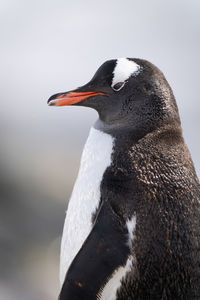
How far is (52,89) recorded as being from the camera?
5594 mm

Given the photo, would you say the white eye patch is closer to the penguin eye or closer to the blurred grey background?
the penguin eye

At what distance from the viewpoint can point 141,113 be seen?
1.54 meters

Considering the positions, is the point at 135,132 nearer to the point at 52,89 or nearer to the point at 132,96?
the point at 132,96

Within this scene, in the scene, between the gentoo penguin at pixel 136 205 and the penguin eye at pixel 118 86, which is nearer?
the gentoo penguin at pixel 136 205

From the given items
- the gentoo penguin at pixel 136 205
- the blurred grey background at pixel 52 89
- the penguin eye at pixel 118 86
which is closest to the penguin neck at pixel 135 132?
the gentoo penguin at pixel 136 205

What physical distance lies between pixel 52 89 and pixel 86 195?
4.13 m

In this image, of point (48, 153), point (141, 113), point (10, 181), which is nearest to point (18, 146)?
point (48, 153)

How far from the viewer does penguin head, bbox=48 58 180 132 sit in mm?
1534

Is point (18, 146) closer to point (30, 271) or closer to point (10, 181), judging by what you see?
point (10, 181)

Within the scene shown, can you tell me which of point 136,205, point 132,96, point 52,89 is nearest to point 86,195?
point 136,205

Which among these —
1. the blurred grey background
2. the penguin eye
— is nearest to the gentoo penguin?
the penguin eye

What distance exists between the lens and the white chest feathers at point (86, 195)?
5.02 ft

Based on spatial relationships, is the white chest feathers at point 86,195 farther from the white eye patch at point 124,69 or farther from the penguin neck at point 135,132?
the white eye patch at point 124,69

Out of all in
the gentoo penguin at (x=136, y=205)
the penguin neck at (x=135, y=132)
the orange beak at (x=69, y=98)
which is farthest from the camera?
the orange beak at (x=69, y=98)
